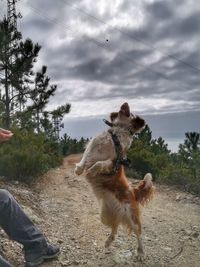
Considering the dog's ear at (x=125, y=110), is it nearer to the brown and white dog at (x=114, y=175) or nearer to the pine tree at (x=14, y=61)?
the brown and white dog at (x=114, y=175)

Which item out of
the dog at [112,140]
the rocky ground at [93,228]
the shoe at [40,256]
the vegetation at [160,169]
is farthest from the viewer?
the vegetation at [160,169]

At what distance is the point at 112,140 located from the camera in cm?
490

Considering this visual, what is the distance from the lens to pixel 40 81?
18328mm

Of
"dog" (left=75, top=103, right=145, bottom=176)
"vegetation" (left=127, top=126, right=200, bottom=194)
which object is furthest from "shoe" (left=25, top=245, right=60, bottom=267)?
"vegetation" (left=127, top=126, right=200, bottom=194)

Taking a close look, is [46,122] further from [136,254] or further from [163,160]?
[136,254]

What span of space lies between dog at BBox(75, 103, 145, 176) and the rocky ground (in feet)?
3.62

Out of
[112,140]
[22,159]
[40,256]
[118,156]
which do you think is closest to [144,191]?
[118,156]

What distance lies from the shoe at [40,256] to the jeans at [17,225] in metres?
0.04

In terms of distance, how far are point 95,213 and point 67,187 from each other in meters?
1.71

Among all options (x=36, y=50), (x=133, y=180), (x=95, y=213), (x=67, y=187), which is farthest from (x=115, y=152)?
(x=36, y=50)

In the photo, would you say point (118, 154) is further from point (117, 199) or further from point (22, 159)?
point (22, 159)

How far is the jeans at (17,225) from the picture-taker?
178 inches

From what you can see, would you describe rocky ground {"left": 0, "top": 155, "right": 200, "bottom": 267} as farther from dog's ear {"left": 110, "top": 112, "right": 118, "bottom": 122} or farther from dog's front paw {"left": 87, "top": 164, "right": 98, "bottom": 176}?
dog's ear {"left": 110, "top": 112, "right": 118, "bottom": 122}

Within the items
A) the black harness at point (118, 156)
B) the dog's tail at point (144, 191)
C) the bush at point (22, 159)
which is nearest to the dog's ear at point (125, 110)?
the black harness at point (118, 156)
